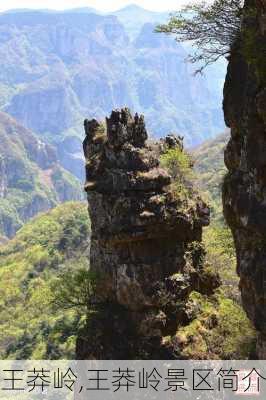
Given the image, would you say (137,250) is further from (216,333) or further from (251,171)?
(251,171)

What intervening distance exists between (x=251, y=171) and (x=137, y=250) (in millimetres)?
16761

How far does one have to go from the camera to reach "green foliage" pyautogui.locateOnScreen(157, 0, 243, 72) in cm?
3250

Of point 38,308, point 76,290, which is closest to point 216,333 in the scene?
point 76,290

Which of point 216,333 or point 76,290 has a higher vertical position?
point 76,290

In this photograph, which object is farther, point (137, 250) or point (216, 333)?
point (137, 250)

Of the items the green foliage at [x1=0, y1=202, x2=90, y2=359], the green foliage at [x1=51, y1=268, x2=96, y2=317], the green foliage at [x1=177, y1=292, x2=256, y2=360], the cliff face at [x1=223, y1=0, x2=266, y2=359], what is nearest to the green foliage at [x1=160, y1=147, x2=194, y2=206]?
the green foliage at [x1=177, y1=292, x2=256, y2=360]

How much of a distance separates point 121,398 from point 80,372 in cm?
352

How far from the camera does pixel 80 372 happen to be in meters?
42.8

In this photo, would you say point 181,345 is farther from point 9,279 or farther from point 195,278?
point 9,279

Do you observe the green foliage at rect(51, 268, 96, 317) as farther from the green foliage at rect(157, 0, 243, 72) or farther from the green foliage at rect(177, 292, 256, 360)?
the green foliage at rect(157, 0, 243, 72)

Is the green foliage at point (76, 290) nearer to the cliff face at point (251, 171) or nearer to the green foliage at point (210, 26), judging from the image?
the cliff face at point (251, 171)

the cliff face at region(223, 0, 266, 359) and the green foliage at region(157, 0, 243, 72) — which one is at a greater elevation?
the green foliage at region(157, 0, 243, 72)

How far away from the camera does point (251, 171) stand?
2820 centimetres

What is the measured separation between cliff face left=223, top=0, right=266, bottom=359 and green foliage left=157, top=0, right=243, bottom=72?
1993mm
